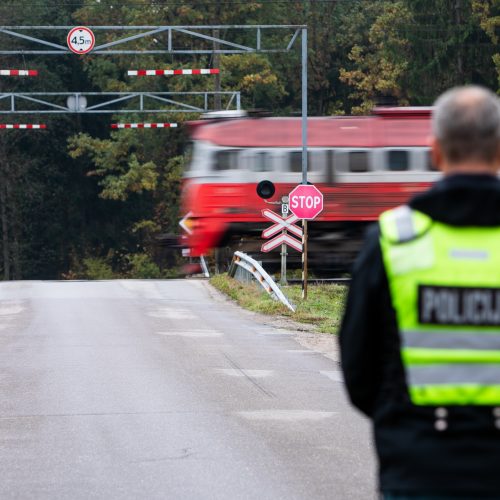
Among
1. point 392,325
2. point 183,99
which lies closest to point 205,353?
point 392,325

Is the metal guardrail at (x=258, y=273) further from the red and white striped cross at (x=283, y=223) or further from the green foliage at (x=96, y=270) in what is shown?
the green foliage at (x=96, y=270)

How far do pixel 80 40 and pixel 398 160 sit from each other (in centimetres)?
897

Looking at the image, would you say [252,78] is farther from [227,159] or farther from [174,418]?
[174,418]

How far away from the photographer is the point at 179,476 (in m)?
8.62

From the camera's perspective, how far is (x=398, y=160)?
33531mm

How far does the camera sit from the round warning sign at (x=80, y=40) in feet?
117

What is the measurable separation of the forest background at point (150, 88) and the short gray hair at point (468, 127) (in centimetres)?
5422

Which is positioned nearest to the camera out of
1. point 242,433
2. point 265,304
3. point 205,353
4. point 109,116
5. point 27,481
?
point 27,481

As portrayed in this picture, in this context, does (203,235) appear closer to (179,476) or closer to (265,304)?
(265,304)

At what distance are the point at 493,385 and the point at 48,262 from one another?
68.1 m

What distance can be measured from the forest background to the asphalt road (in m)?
38.8

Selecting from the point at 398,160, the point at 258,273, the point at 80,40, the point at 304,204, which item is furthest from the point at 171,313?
the point at 80,40

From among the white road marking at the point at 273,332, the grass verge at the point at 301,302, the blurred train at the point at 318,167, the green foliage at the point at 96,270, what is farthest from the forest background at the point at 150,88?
the white road marking at the point at 273,332

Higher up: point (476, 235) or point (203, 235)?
point (476, 235)
